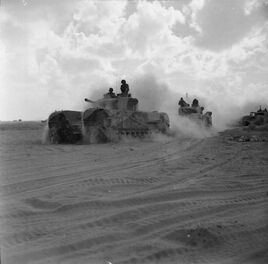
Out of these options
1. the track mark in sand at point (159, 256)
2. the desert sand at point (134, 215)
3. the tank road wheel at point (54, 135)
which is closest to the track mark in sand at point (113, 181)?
the desert sand at point (134, 215)

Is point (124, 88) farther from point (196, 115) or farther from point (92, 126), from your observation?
point (196, 115)

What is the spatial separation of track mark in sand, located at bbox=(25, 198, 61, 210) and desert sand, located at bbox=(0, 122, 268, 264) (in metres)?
0.01

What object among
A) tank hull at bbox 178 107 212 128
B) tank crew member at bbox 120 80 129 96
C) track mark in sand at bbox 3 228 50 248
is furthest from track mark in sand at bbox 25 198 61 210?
tank hull at bbox 178 107 212 128

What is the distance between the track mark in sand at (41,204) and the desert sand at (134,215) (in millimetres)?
13

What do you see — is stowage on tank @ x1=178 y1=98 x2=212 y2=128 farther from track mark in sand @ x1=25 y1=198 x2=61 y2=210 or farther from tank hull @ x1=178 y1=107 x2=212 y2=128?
track mark in sand @ x1=25 y1=198 x2=61 y2=210

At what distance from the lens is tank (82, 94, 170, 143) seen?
1709cm

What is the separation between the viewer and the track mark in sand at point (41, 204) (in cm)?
527

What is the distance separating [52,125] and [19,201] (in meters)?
11.9

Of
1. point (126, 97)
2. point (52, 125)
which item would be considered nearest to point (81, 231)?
point (52, 125)

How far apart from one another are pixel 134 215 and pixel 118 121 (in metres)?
13.1

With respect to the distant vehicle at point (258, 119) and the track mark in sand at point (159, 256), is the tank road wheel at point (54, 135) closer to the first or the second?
the track mark in sand at point (159, 256)

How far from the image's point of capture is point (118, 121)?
58.7 feet

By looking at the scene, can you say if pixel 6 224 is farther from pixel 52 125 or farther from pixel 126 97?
pixel 126 97

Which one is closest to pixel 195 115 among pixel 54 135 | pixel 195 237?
pixel 54 135
